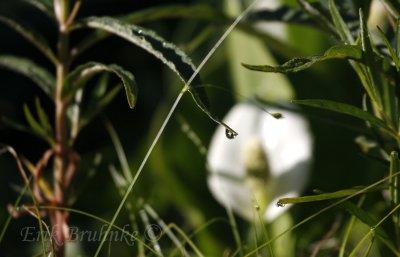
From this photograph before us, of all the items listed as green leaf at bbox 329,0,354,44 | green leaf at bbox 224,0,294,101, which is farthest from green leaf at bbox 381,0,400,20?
green leaf at bbox 224,0,294,101

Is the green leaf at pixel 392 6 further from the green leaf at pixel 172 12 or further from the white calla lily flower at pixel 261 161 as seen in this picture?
the white calla lily flower at pixel 261 161

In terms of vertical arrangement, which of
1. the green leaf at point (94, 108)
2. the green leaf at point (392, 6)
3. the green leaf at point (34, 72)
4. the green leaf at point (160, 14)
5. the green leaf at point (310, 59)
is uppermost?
the green leaf at point (392, 6)

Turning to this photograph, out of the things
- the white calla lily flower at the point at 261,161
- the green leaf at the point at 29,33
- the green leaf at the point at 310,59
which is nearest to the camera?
the green leaf at the point at 310,59

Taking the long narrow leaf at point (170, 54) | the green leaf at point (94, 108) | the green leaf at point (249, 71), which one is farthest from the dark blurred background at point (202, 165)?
the long narrow leaf at point (170, 54)

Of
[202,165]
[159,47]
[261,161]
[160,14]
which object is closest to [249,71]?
[202,165]

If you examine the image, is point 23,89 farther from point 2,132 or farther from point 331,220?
point 331,220

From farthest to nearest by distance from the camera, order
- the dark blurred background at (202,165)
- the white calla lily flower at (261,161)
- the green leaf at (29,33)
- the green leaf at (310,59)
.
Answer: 1. the dark blurred background at (202,165)
2. the white calla lily flower at (261,161)
3. the green leaf at (29,33)
4. the green leaf at (310,59)

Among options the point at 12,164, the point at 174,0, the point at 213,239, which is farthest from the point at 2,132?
the point at 213,239
